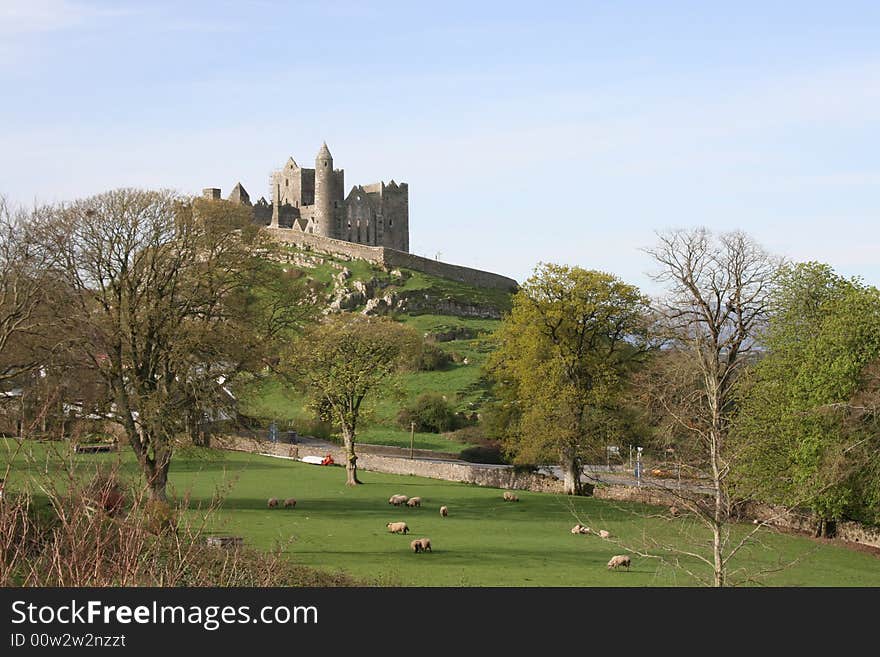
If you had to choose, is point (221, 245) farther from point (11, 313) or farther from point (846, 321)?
point (846, 321)

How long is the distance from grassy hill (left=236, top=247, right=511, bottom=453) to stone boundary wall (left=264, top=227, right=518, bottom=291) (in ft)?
5.27

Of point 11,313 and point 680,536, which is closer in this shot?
point 11,313

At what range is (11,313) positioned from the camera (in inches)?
1332

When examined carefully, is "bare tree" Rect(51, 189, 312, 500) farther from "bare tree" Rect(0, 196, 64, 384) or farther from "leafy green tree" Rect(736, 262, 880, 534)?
"leafy green tree" Rect(736, 262, 880, 534)

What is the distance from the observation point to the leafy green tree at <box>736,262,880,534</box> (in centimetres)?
3728

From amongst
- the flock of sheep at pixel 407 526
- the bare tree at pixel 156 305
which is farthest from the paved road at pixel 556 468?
the bare tree at pixel 156 305

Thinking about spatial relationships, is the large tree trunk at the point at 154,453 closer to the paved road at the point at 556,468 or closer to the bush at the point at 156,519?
the bush at the point at 156,519

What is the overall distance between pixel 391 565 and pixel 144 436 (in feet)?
43.4

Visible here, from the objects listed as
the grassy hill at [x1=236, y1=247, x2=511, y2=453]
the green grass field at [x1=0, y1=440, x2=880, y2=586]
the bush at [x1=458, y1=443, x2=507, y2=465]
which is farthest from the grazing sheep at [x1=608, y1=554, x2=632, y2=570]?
the bush at [x1=458, y1=443, x2=507, y2=465]

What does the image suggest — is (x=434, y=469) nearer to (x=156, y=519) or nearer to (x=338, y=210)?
(x=156, y=519)

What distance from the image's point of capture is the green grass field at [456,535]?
27.8 metres

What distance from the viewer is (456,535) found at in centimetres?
3653
